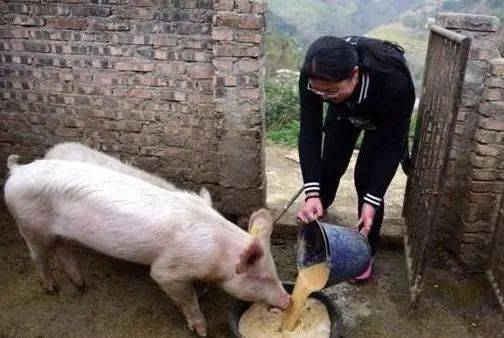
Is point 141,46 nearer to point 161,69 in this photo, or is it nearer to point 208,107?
point 161,69

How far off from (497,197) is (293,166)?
2680 millimetres

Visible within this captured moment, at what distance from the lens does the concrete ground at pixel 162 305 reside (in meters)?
3.55

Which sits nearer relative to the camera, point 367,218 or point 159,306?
point 367,218

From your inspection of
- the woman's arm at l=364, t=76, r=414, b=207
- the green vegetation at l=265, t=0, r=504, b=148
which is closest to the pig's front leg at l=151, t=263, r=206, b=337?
the woman's arm at l=364, t=76, r=414, b=207

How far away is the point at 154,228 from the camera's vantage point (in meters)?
3.23

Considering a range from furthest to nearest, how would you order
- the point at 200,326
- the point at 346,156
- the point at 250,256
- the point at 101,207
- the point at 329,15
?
the point at 329,15 < the point at 346,156 < the point at 200,326 < the point at 101,207 < the point at 250,256

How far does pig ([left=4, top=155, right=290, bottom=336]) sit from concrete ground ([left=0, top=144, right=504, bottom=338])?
37 centimetres

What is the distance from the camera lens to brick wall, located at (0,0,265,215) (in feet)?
13.0

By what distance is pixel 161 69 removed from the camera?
13.6 feet

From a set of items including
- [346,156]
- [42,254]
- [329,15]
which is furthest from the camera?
[329,15]

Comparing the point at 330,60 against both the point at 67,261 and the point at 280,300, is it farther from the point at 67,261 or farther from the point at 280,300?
the point at 67,261

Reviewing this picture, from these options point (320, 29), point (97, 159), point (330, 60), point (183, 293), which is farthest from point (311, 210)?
point (320, 29)

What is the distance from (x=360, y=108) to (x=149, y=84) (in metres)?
1.75

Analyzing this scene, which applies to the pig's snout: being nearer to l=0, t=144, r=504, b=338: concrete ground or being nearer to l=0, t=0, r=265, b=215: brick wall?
l=0, t=144, r=504, b=338: concrete ground
